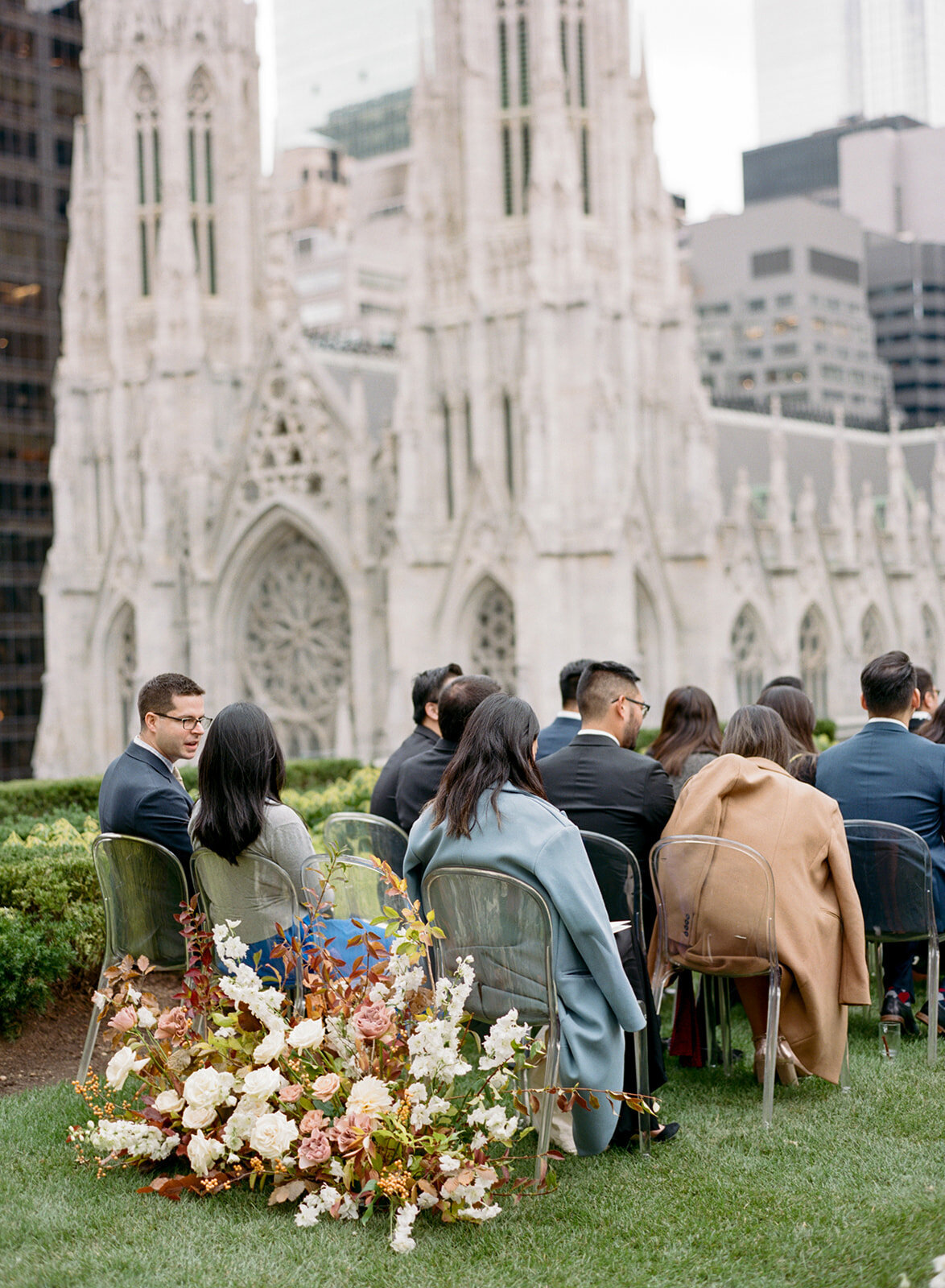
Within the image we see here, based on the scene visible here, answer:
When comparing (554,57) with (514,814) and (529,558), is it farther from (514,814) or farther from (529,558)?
(514,814)

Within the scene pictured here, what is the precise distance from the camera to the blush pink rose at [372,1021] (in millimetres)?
4926

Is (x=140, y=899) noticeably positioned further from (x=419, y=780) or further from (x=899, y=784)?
(x=899, y=784)

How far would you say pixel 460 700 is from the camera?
6.59 m

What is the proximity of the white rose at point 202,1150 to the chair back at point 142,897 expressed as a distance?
1.35 m

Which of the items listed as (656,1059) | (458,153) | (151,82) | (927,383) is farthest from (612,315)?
(927,383)

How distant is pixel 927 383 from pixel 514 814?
7992 centimetres

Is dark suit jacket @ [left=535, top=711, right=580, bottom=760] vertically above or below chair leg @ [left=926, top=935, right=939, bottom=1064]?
above

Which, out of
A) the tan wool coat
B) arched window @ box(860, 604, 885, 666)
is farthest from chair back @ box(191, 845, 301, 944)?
arched window @ box(860, 604, 885, 666)

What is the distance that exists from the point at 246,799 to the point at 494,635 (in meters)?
23.0

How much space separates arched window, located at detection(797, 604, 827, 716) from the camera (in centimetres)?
3494

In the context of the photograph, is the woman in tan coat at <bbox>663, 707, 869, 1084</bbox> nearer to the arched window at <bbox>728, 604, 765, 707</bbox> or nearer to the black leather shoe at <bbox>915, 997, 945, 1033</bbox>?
the black leather shoe at <bbox>915, 997, 945, 1033</bbox>

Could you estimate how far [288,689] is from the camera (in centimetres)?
3231

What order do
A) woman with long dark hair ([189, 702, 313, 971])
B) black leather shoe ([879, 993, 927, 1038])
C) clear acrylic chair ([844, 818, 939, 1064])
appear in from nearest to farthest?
1. woman with long dark hair ([189, 702, 313, 971])
2. clear acrylic chair ([844, 818, 939, 1064])
3. black leather shoe ([879, 993, 927, 1038])

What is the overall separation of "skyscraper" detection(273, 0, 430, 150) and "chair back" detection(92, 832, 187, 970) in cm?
9682
